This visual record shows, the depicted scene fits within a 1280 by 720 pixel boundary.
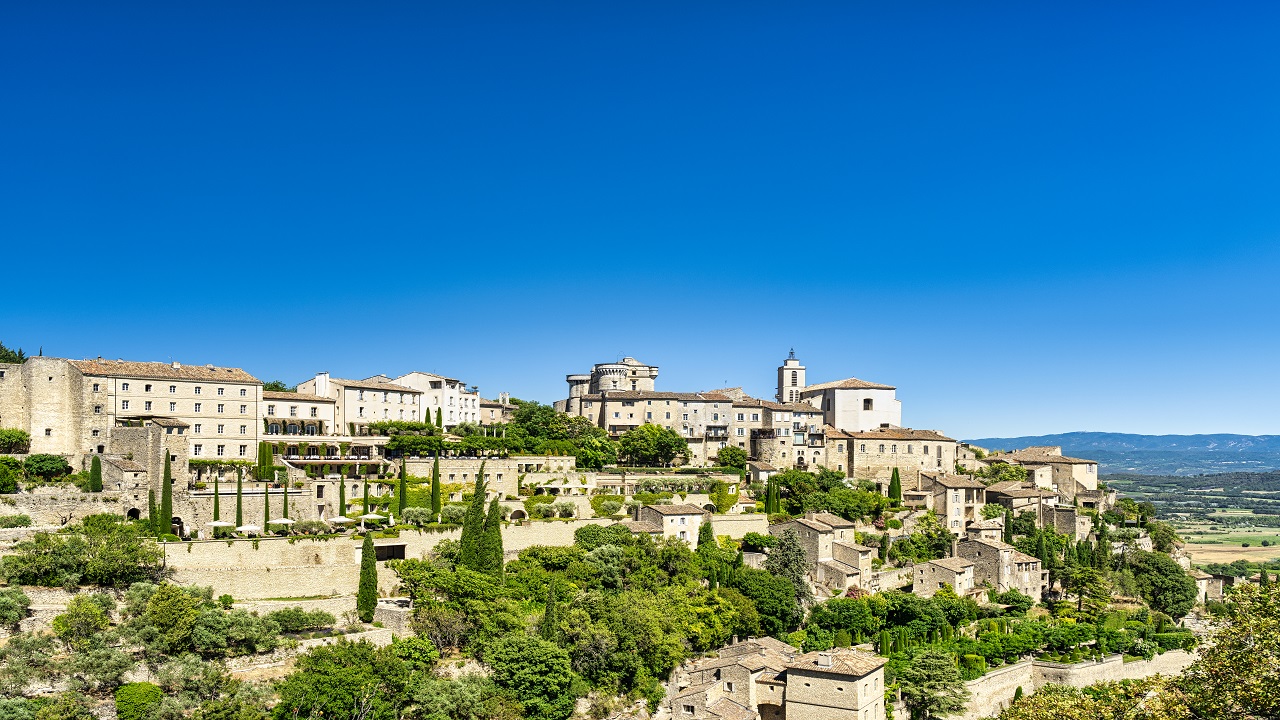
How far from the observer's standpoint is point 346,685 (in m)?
36.0

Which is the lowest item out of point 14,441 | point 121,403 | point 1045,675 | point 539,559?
point 1045,675

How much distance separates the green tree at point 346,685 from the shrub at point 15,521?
17.6 meters

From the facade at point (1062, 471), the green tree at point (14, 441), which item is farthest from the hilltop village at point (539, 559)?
the facade at point (1062, 471)

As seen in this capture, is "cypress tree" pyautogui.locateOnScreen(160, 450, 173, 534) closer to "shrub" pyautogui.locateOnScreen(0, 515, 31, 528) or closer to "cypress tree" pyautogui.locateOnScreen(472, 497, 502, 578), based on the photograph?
"shrub" pyautogui.locateOnScreen(0, 515, 31, 528)

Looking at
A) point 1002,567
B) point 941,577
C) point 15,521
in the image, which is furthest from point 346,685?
point 1002,567

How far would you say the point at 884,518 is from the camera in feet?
228

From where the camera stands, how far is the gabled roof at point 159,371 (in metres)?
58.5

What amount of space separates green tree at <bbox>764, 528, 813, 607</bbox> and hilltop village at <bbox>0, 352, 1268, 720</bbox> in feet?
0.52

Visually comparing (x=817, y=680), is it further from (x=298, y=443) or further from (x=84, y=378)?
(x=84, y=378)

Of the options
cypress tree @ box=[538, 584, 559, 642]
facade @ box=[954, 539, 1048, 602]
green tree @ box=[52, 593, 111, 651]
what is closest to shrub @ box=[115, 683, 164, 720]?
green tree @ box=[52, 593, 111, 651]

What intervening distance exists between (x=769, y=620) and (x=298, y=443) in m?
32.8

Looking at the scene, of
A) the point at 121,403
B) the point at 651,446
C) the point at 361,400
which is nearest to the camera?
the point at 121,403

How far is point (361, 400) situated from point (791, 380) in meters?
46.7

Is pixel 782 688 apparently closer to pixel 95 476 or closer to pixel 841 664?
pixel 841 664
